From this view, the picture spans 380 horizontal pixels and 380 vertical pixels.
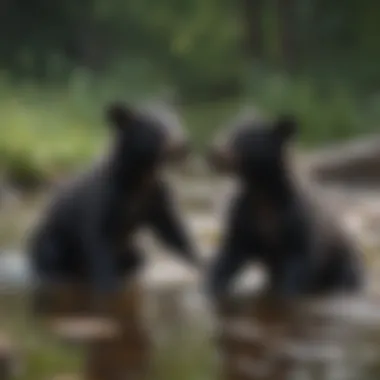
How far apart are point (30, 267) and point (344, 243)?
155 cm

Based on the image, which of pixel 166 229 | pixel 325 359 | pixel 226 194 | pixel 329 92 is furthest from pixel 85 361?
pixel 329 92

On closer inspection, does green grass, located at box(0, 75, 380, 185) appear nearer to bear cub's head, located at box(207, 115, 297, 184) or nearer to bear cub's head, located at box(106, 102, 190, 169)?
bear cub's head, located at box(106, 102, 190, 169)

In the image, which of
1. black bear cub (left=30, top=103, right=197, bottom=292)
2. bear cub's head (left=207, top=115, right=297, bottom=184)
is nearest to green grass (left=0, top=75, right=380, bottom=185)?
black bear cub (left=30, top=103, right=197, bottom=292)

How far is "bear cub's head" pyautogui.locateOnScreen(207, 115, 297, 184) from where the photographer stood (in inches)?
250

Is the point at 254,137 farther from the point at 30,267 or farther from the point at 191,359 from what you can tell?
the point at 191,359

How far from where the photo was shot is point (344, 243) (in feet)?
20.6

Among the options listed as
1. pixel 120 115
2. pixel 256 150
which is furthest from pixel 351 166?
pixel 256 150

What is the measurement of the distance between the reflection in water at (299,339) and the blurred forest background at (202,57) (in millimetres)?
8697

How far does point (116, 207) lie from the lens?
6512 millimetres

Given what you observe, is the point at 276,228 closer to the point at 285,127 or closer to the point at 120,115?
the point at 285,127

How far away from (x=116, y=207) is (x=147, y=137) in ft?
1.21

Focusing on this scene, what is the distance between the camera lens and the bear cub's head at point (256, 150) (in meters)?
6.36

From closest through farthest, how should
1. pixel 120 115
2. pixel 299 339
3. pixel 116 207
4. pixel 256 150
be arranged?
1. pixel 299 339
2. pixel 256 150
3. pixel 116 207
4. pixel 120 115

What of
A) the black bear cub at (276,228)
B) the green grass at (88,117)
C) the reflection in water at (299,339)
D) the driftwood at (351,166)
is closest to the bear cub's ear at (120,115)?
the black bear cub at (276,228)
